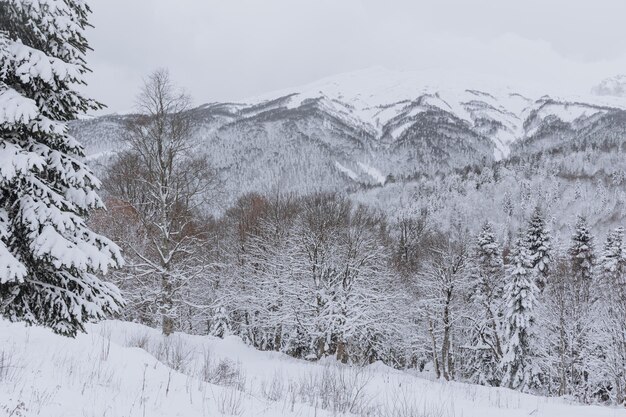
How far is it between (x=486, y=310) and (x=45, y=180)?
32.5 m

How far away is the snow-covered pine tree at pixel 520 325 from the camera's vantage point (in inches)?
1115

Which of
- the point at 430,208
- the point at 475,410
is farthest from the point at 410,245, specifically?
the point at 430,208

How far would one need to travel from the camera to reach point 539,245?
3566 centimetres

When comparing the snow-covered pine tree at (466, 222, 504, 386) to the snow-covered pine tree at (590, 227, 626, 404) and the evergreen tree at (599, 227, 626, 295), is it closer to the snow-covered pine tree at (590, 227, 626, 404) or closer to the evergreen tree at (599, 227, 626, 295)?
the snow-covered pine tree at (590, 227, 626, 404)

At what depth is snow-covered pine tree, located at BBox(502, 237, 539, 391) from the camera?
92.9 feet

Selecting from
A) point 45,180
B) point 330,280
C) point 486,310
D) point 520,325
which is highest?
point 45,180

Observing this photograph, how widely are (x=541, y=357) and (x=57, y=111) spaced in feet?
109

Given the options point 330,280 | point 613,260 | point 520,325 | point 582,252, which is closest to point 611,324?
point 520,325

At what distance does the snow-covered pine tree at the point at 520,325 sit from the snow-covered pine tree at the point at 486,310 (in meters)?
1.22

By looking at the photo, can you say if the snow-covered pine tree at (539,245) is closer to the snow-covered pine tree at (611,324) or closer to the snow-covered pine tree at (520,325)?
the snow-covered pine tree at (611,324)

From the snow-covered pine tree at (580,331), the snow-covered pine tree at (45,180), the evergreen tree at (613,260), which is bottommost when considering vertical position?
the snow-covered pine tree at (580,331)

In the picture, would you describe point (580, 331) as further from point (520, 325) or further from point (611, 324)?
point (520, 325)

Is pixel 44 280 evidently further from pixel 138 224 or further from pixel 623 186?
pixel 623 186

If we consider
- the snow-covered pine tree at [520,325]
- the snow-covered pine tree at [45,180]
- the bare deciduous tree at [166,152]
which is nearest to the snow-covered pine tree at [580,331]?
the snow-covered pine tree at [520,325]
